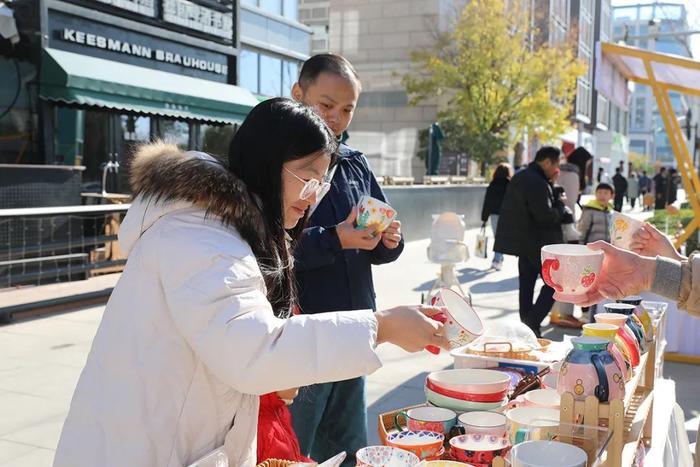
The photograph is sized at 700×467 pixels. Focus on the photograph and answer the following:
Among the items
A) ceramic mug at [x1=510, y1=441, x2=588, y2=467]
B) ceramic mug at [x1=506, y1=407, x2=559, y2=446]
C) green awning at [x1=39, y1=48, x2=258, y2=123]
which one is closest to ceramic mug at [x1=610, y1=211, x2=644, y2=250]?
ceramic mug at [x1=506, y1=407, x2=559, y2=446]

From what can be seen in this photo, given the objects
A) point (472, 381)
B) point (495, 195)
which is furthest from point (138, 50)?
point (472, 381)

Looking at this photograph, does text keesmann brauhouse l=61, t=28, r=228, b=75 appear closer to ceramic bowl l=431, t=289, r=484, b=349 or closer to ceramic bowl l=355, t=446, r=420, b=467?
ceramic bowl l=431, t=289, r=484, b=349

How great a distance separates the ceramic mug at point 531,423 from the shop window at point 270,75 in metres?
19.5

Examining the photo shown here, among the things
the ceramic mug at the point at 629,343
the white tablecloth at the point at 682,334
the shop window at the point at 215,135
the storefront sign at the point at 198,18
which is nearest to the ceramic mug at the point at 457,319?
the ceramic mug at the point at 629,343

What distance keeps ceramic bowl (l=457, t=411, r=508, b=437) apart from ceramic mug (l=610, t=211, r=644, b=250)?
1.16m

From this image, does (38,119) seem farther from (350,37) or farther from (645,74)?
(350,37)

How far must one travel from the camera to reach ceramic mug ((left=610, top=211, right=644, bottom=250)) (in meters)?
2.81

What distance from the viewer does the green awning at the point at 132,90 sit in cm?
1206

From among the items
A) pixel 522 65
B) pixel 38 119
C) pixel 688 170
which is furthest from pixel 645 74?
pixel 522 65

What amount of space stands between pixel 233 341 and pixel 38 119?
41.6 ft

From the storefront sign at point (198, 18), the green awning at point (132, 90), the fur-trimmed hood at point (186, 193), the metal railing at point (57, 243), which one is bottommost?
the metal railing at point (57, 243)

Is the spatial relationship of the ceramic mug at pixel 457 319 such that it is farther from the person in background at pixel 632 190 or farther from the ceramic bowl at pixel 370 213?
the person in background at pixel 632 190

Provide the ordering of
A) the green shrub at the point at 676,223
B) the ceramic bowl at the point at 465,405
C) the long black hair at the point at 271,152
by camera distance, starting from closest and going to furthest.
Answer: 1. the long black hair at the point at 271,152
2. the ceramic bowl at the point at 465,405
3. the green shrub at the point at 676,223

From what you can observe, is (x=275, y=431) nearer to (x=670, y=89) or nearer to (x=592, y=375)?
(x=592, y=375)
